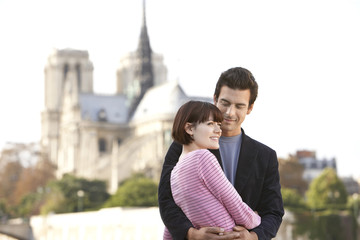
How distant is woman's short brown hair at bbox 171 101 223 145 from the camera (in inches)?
156

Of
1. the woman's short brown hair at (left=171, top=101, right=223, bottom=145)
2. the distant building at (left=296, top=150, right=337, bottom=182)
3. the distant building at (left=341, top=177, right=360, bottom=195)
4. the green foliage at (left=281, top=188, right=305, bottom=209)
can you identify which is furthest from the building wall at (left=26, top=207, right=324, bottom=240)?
the distant building at (left=341, top=177, right=360, bottom=195)

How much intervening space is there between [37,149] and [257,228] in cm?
8334

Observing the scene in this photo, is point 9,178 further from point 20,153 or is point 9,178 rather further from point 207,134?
point 207,134

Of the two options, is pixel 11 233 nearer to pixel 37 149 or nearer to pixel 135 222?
pixel 135 222

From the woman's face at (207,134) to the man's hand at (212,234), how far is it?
38cm

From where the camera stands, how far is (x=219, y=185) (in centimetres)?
382

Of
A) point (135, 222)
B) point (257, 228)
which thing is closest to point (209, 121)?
point (257, 228)

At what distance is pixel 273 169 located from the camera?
421 cm

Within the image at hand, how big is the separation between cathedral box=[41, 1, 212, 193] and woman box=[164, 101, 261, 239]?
59434 mm

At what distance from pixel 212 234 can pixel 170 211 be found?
254 mm

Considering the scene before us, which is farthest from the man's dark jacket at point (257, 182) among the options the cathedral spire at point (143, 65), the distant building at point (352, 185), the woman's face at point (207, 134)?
the cathedral spire at point (143, 65)

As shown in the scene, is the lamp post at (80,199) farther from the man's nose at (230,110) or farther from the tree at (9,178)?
the man's nose at (230,110)

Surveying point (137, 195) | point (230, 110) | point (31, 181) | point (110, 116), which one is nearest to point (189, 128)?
point (230, 110)

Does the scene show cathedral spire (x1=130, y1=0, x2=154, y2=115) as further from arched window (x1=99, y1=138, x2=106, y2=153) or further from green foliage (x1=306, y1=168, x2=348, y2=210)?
green foliage (x1=306, y1=168, x2=348, y2=210)
